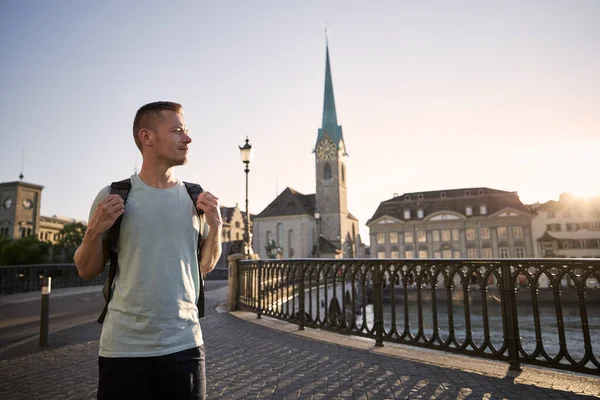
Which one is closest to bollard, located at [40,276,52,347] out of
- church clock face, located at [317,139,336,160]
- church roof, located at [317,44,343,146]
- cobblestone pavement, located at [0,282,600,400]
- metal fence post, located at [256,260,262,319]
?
cobblestone pavement, located at [0,282,600,400]

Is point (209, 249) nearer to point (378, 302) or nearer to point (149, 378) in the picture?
point (149, 378)

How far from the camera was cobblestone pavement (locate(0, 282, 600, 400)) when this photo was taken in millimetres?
3693

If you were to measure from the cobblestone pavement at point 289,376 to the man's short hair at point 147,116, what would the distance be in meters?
2.77

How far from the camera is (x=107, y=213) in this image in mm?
1641

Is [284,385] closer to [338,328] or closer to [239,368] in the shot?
[239,368]

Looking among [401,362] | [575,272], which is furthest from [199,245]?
[575,272]

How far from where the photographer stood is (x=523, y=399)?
345cm

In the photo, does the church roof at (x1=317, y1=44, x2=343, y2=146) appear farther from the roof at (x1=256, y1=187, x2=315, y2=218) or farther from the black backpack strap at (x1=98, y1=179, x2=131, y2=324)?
the black backpack strap at (x1=98, y1=179, x2=131, y2=324)

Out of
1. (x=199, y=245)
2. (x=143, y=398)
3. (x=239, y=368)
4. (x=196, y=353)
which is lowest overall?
(x=239, y=368)

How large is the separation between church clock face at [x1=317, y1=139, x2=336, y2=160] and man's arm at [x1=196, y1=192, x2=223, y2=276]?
2597 inches

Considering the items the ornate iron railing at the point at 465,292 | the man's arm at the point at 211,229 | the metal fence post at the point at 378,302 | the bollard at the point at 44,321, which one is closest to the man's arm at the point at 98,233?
the man's arm at the point at 211,229

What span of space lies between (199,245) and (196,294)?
0.26 m

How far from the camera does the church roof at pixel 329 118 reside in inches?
2714

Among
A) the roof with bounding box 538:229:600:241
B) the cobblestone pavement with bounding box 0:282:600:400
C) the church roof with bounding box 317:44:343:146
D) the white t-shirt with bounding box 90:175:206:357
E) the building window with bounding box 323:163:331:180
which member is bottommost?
the cobblestone pavement with bounding box 0:282:600:400
